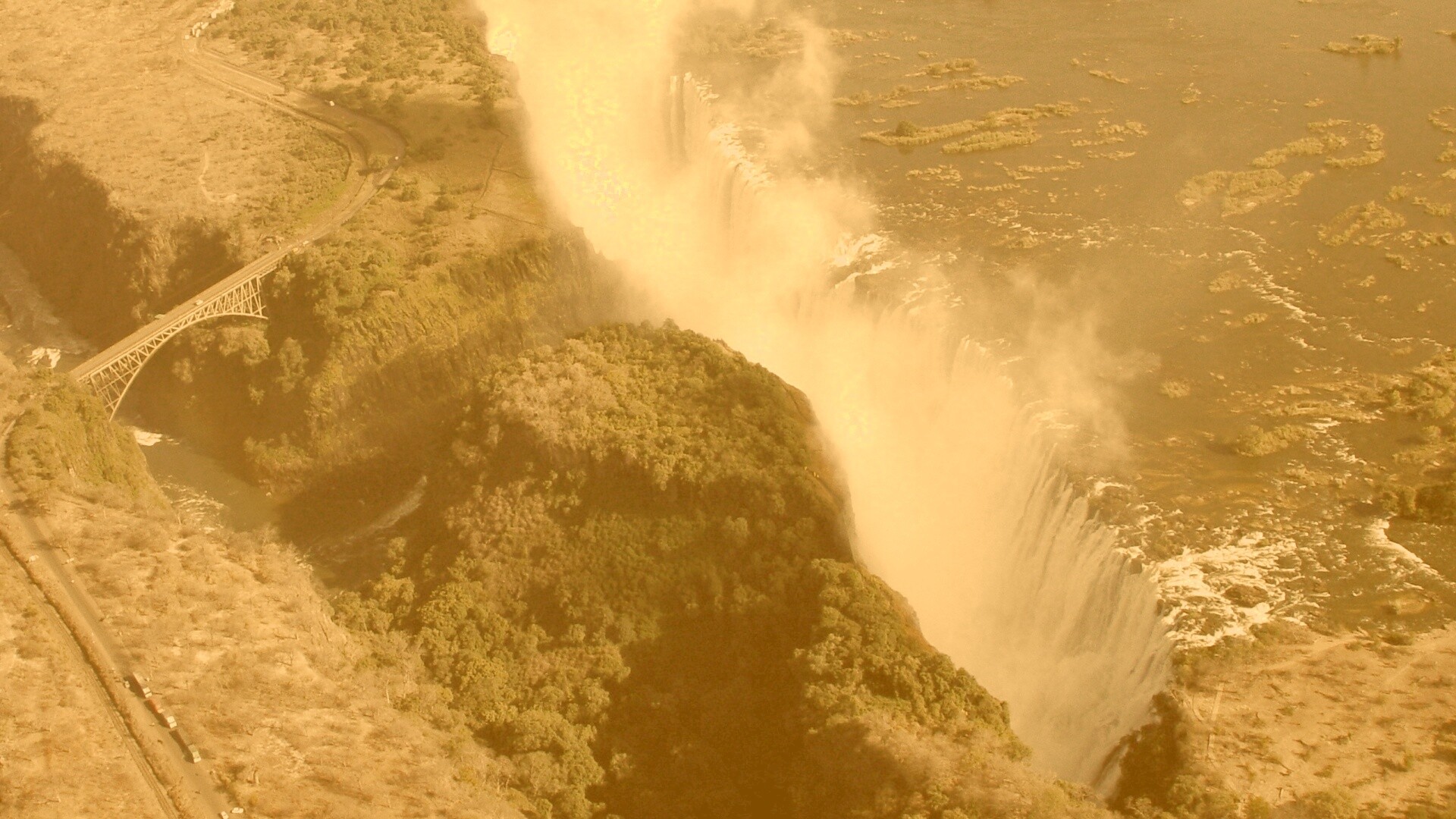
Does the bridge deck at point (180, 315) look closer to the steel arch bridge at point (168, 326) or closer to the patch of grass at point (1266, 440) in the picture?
the steel arch bridge at point (168, 326)

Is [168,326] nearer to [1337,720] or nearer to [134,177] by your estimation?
[134,177]

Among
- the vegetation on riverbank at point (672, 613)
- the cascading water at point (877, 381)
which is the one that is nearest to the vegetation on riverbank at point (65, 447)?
the vegetation on riverbank at point (672, 613)

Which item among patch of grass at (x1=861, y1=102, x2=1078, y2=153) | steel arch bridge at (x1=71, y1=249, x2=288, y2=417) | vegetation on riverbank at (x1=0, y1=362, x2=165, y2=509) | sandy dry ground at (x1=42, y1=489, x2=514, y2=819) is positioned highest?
patch of grass at (x1=861, y1=102, x2=1078, y2=153)

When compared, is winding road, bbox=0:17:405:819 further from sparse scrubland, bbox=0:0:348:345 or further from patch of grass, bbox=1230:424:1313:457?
patch of grass, bbox=1230:424:1313:457

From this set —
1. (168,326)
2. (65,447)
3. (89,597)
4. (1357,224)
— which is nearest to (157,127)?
(168,326)

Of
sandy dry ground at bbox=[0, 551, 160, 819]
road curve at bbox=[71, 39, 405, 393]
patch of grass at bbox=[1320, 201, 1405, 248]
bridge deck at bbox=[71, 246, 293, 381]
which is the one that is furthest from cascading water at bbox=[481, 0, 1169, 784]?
sandy dry ground at bbox=[0, 551, 160, 819]
